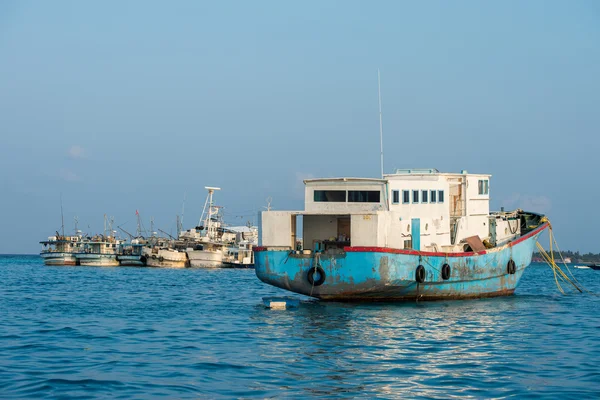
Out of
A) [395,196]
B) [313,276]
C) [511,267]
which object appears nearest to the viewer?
[313,276]

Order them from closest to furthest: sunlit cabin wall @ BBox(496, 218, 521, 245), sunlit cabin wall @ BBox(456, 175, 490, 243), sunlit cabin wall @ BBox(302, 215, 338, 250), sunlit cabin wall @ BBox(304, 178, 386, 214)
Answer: sunlit cabin wall @ BBox(304, 178, 386, 214)
sunlit cabin wall @ BBox(302, 215, 338, 250)
sunlit cabin wall @ BBox(456, 175, 490, 243)
sunlit cabin wall @ BBox(496, 218, 521, 245)

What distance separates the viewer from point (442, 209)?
1336 inches

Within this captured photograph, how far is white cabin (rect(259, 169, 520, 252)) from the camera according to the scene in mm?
30203

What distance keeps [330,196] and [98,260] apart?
6391 centimetres

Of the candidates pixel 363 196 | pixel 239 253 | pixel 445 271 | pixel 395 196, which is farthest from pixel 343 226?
pixel 239 253

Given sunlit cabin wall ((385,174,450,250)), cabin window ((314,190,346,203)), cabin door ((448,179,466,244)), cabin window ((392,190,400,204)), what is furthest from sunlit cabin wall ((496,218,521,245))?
cabin window ((314,190,346,203))

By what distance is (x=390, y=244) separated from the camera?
30.1 metres

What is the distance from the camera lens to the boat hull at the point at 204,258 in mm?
87113

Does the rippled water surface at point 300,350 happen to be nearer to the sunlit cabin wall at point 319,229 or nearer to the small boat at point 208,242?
the sunlit cabin wall at point 319,229

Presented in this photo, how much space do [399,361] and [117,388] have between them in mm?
6972

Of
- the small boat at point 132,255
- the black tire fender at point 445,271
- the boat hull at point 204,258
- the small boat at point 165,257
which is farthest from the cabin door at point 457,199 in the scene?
the small boat at point 132,255

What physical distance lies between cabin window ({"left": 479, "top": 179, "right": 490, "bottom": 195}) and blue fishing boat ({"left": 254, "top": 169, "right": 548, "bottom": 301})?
204mm

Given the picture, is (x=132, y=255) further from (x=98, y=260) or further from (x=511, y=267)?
(x=511, y=267)

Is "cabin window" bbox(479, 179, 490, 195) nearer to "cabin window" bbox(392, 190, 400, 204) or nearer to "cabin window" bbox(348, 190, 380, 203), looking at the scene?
"cabin window" bbox(392, 190, 400, 204)
